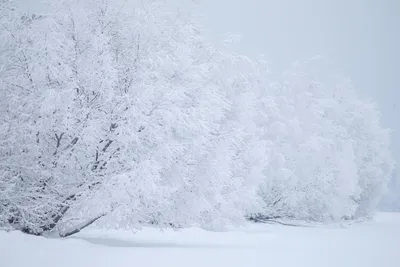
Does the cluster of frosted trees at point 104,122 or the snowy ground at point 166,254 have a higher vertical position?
the cluster of frosted trees at point 104,122

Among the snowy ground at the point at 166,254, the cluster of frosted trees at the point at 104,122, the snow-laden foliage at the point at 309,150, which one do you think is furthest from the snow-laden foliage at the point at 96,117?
the snow-laden foliage at the point at 309,150

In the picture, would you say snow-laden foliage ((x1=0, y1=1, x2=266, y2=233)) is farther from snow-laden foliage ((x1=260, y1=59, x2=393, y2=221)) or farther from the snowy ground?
snow-laden foliage ((x1=260, y1=59, x2=393, y2=221))

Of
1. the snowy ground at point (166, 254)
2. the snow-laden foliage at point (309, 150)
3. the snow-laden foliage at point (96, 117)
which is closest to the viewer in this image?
the snowy ground at point (166, 254)

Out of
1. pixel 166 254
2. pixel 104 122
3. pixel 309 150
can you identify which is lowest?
pixel 166 254

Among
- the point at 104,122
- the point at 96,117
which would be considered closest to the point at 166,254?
the point at 104,122

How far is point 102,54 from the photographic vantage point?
1336 cm

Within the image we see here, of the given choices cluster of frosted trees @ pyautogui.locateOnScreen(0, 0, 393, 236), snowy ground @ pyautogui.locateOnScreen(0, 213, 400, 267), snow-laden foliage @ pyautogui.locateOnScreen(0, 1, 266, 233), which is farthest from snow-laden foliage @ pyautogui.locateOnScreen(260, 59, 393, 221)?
snow-laden foliage @ pyautogui.locateOnScreen(0, 1, 266, 233)

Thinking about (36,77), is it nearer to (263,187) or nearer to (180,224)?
(180,224)

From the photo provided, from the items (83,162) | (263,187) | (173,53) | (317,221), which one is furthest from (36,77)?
(317,221)

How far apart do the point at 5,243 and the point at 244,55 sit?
15.2 m

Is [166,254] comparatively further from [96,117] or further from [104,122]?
[96,117]

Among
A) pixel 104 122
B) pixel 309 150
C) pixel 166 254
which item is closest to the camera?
pixel 166 254

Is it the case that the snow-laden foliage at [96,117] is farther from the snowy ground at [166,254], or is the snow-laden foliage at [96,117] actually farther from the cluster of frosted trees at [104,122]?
the snowy ground at [166,254]

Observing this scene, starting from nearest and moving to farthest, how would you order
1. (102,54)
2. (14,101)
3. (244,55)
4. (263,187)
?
(14,101) → (102,54) → (244,55) → (263,187)
